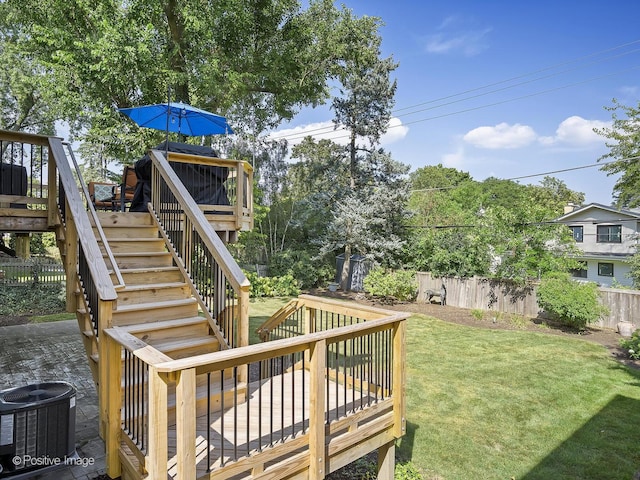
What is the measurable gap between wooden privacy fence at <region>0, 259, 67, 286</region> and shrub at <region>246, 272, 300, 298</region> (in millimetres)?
5786

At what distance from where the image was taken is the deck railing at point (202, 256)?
133 inches

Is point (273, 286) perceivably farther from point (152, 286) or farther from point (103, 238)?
point (103, 238)

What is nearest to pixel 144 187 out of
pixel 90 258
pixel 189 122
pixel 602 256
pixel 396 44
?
pixel 189 122

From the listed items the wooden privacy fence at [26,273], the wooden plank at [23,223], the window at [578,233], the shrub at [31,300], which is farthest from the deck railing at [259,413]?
the window at [578,233]

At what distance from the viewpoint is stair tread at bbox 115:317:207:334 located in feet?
11.2

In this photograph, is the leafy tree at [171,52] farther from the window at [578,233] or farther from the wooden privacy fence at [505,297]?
the window at [578,233]

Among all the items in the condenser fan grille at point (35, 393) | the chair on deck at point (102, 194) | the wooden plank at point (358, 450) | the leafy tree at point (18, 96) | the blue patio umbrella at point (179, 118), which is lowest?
the wooden plank at point (358, 450)

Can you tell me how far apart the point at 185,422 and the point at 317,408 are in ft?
3.09

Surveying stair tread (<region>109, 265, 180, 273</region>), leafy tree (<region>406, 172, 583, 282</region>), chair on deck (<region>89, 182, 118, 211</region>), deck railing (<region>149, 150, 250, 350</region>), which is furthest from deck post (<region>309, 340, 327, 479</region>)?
leafy tree (<region>406, 172, 583, 282</region>)

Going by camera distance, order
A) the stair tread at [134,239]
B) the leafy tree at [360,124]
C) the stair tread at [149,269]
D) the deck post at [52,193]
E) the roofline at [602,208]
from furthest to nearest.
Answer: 1. the roofline at [602,208]
2. the leafy tree at [360,124]
3. the stair tread at [134,239]
4. the deck post at [52,193]
5. the stair tread at [149,269]

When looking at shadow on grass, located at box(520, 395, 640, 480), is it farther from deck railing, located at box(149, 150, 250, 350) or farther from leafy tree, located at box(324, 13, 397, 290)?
leafy tree, located at box(324, 13, 397, 290)

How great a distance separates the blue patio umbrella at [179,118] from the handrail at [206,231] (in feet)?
5.53

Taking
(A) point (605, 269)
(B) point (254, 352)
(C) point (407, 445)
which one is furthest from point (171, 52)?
(A) point (605, 269)

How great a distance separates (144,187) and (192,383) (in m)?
4.18
